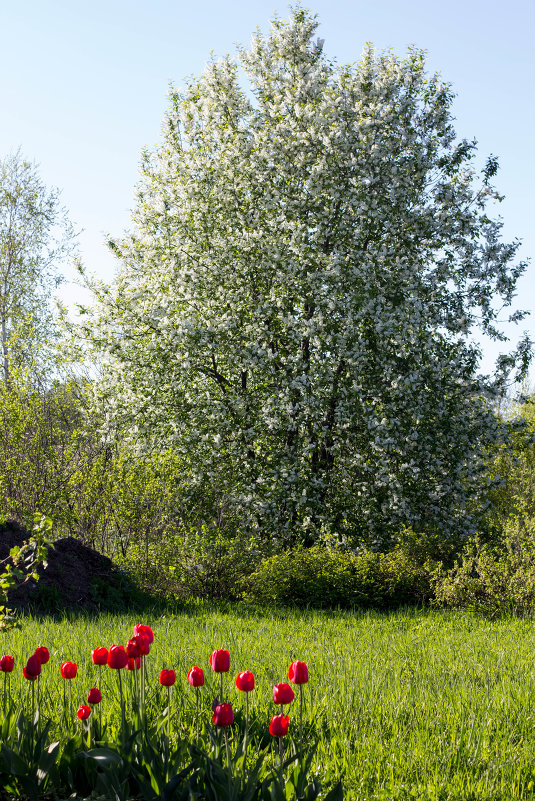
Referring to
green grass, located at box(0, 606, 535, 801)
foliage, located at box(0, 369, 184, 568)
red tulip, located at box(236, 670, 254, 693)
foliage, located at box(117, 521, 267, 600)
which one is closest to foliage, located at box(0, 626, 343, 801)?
red tulip, located at box(236, 670, 254, 693)

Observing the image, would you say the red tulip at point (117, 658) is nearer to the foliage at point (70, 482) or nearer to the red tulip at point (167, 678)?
the red tulip at point (167, 678)

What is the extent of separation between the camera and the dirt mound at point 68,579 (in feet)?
30.0

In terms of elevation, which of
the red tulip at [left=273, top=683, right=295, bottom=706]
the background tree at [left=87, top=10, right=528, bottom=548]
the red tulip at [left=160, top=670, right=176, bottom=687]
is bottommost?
the red tulip at [left=160, top=670, right=176, bottom=687]

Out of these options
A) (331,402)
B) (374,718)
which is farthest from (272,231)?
(374,718)

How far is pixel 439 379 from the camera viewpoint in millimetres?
12773

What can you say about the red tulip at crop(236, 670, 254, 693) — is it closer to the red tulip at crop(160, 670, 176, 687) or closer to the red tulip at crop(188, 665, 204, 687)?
the red tulip at crop(188, 665, 204, 687)

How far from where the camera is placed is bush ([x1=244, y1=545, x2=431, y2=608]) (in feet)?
32.7

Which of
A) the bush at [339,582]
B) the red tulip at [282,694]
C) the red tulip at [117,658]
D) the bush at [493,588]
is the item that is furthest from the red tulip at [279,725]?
the bush at [339,582]

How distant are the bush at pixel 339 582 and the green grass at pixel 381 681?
38.2 inches

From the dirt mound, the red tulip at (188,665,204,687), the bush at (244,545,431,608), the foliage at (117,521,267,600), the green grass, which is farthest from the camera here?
the foliage at (117,521,267,600)

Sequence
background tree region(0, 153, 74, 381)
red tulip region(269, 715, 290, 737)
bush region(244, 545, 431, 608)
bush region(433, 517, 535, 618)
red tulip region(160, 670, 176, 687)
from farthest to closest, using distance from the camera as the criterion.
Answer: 1. background tree region(0, 153, 74, 381)
2. bush region(244, 545, 431, 608)
3. bush region(433, 517, 535, 618)
4. red tulip region(160, 670, 176, 687)
5. red tulip region(269, 715, 290, 737)

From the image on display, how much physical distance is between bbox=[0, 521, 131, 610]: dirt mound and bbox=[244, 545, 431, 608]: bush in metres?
2.08

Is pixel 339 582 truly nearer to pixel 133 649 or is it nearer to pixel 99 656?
pixel 99 656

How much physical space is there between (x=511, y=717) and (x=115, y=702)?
2.70 meters
